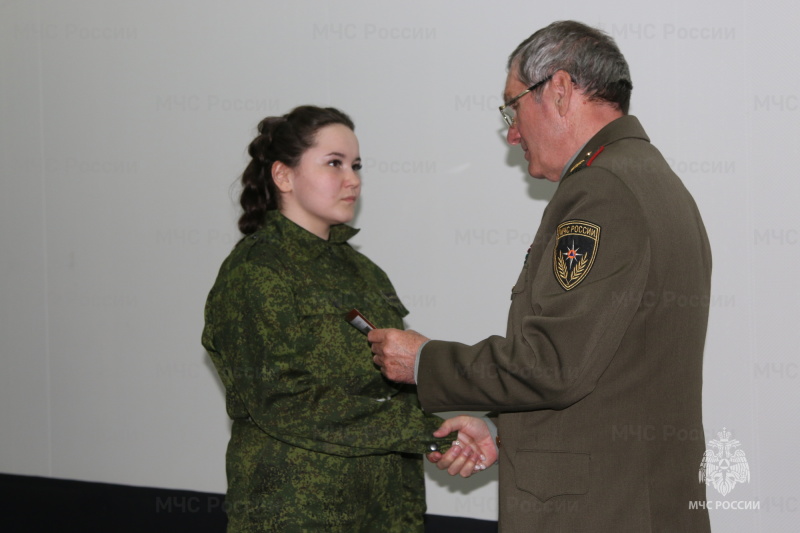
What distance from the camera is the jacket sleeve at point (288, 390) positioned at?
197cm

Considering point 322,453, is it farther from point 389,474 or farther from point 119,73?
point 119,73

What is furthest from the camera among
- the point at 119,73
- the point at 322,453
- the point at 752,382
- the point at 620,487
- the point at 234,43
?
the point at 119,73

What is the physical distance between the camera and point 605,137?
1747mm

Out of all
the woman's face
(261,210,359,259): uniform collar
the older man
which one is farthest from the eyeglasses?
(261,210,359,259): uniform collar

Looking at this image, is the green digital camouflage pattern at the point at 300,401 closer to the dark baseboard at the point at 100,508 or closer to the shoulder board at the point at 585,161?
the shoulder board at the point at 585,161

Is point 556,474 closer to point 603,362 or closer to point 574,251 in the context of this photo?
point 603,362

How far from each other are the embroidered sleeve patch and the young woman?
2.11 feet

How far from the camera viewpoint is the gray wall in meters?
2.71

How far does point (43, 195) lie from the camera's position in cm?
382

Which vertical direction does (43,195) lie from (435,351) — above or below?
above

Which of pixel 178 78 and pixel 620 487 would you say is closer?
pixel 620 487

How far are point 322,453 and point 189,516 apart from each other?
5.88ft

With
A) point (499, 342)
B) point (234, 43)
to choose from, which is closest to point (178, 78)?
point (234, 43)

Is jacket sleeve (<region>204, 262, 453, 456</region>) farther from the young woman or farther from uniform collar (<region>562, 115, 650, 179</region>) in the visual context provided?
uniform collar (<region>562, 115, 650, 179</region>)
